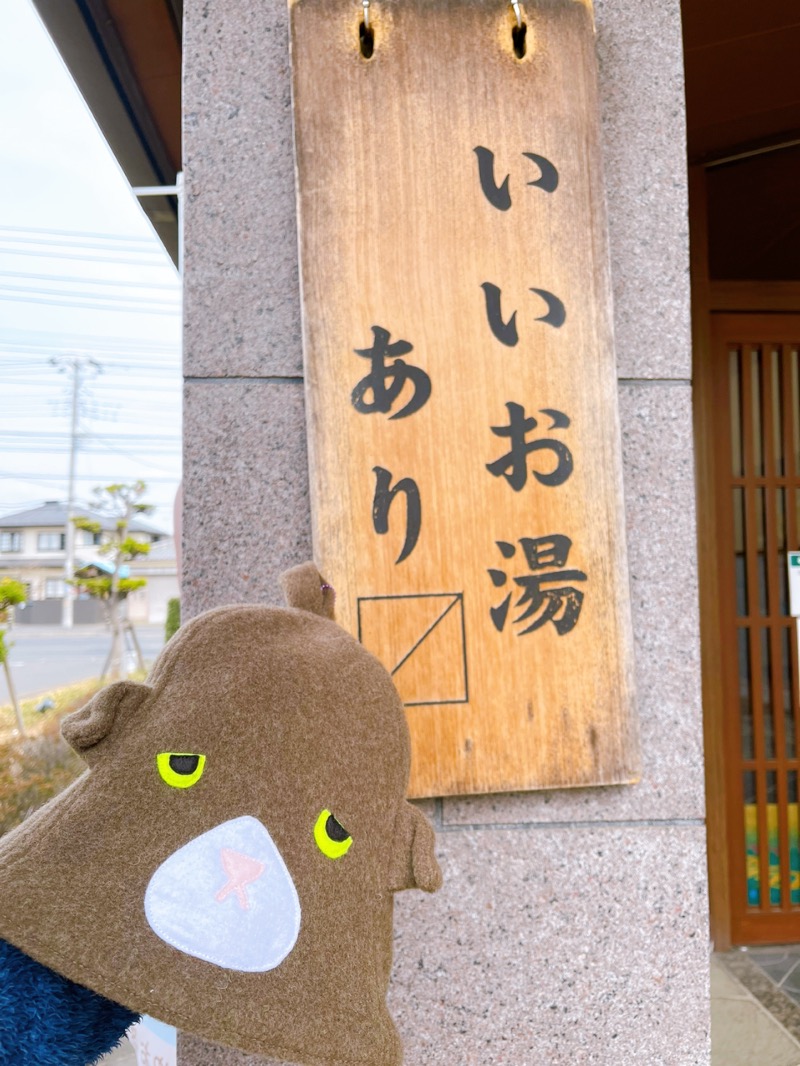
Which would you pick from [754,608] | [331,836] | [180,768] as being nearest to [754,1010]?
[754,608]

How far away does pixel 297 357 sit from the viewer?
→ 5.22 feet

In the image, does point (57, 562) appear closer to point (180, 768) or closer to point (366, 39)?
point (366, 39)

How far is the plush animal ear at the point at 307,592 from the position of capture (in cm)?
109

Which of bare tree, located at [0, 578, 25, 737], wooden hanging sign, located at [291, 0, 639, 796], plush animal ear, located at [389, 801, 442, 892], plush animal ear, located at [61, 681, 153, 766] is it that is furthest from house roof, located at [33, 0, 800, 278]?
bare tree, located at [0, 578, 25, 737]

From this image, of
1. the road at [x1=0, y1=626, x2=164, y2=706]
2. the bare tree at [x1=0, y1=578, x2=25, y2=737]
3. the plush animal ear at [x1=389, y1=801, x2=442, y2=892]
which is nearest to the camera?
the plush animal ear at [x1=389, y1=801, x2=442, y2=892]

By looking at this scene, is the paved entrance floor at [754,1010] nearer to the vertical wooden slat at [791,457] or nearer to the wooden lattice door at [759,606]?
the wooden lattice door at [759,606]

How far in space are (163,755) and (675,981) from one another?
1.27 meters

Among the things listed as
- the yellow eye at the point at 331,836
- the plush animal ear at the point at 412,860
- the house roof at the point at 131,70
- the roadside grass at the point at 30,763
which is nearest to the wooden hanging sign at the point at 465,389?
the plush animal ear at the point at 412,860

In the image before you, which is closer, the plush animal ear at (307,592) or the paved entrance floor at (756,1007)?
the plush animal ear at (307,592)

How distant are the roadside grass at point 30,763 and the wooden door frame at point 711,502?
3.61 meters

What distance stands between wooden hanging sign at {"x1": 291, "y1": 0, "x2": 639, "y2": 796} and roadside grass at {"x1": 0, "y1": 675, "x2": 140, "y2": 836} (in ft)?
12.7

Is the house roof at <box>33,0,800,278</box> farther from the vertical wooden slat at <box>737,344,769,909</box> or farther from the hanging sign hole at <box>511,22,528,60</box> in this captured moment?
the hanging sign hole at <box>511,22,528,60</box>

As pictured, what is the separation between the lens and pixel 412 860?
940 millimetres

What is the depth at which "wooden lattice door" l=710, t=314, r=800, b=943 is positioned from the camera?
3977 mm
